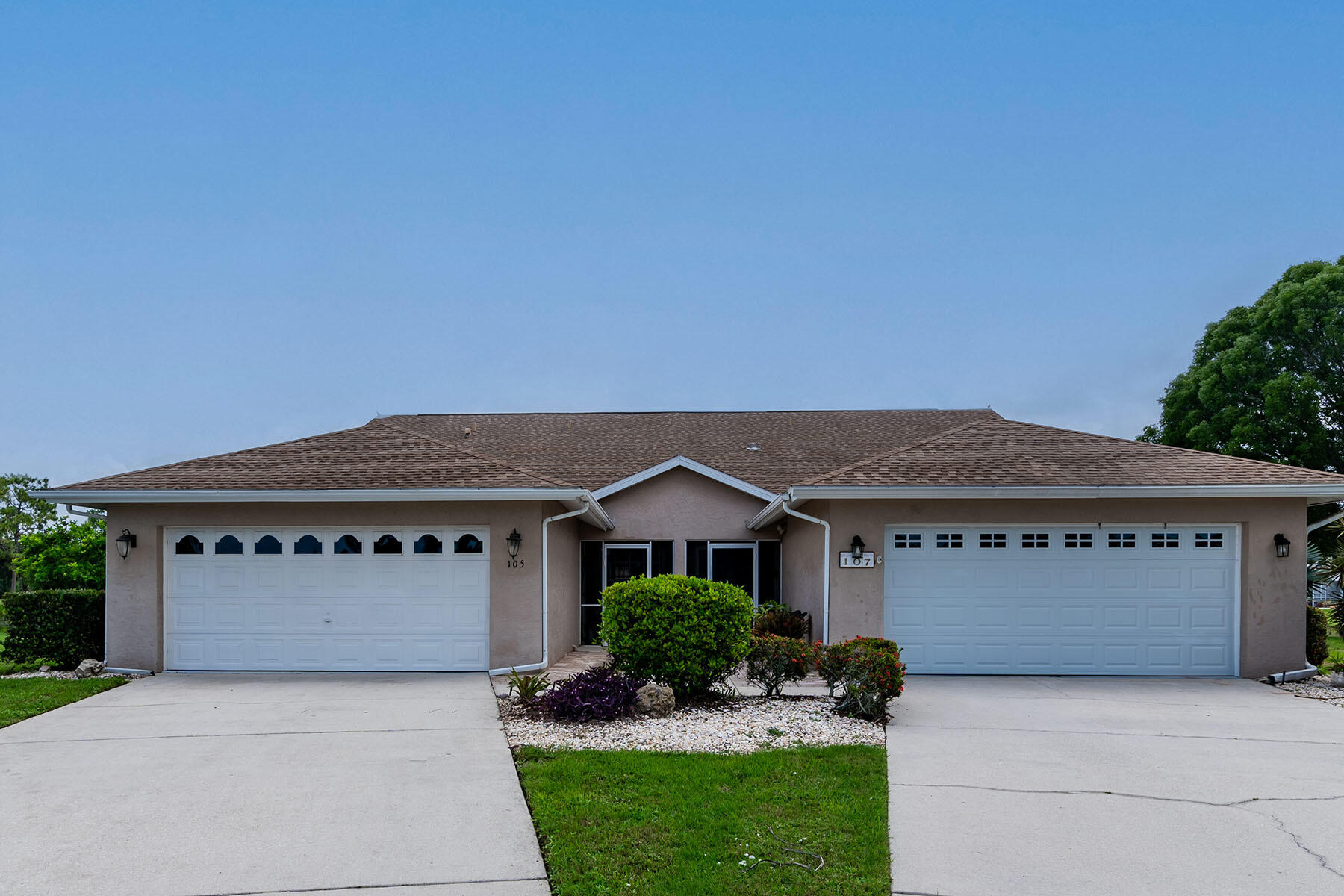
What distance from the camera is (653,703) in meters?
8.58

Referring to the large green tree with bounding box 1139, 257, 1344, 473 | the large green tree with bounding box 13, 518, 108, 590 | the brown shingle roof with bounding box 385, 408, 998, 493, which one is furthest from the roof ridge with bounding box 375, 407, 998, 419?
the large green tree with bounding box 13, 518, 108, 590

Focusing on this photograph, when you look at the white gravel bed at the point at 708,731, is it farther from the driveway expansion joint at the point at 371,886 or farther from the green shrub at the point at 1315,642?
the green shrub at the point at 1315,642

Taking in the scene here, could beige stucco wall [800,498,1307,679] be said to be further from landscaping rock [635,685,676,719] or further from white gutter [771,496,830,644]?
landscaping rock [635,685,676,719]

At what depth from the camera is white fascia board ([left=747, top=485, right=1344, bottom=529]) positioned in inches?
440

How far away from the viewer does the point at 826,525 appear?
1189cm

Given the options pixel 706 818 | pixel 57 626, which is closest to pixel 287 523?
pixel 57 626

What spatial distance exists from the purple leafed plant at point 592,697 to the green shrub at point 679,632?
349mm

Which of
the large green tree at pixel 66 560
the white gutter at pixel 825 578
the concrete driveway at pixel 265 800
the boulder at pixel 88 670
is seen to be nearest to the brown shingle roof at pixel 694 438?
the white gutter at pixel 825 578

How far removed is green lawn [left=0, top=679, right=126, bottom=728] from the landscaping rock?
650 cm

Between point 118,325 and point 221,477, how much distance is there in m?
10.9

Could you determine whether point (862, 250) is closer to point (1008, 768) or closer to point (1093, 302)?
point (1093, 302)

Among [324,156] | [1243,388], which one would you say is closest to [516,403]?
[324,156]

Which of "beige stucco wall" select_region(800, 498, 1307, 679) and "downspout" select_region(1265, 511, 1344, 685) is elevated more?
"beige stucco wall" select_region(800, 498, 1307, 679)

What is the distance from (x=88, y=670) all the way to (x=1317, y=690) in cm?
1717
